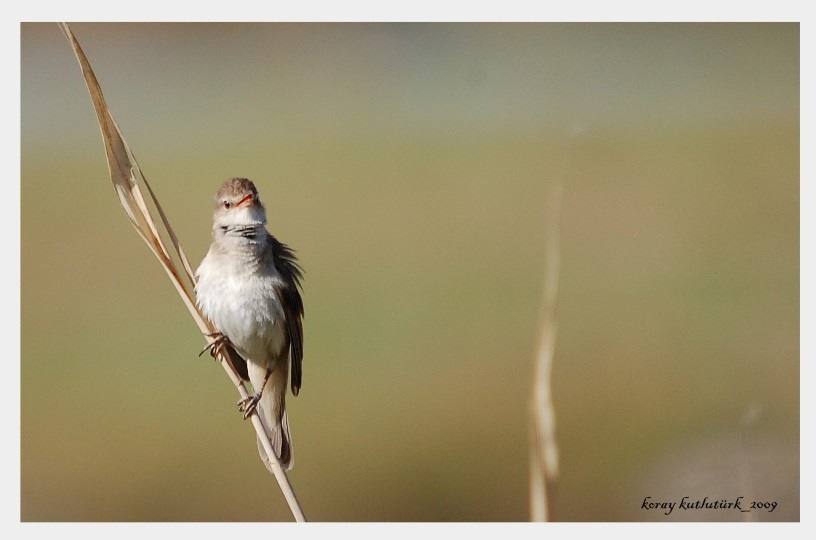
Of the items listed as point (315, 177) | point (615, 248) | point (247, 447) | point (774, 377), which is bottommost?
point (247, 447)

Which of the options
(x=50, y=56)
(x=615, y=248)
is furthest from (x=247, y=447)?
(x=615, y=248)

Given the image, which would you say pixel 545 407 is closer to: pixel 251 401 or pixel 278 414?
pixel 251 401

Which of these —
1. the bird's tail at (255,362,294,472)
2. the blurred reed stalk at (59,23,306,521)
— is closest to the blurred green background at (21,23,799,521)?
the bird's tail at (255,362,294,472)

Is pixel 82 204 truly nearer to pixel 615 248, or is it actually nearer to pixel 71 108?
pixel 71 108

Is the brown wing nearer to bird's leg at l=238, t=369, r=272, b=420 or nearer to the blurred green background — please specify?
bird's leg at l=238, t=369, r=272, b=420

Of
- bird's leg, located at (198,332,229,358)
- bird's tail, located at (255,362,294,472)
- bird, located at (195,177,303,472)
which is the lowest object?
bird's tail, located at (255,362,294,472)

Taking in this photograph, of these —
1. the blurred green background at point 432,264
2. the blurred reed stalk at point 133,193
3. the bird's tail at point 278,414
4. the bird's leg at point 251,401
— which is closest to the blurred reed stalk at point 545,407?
the blurred reed stalk at point 133,193
